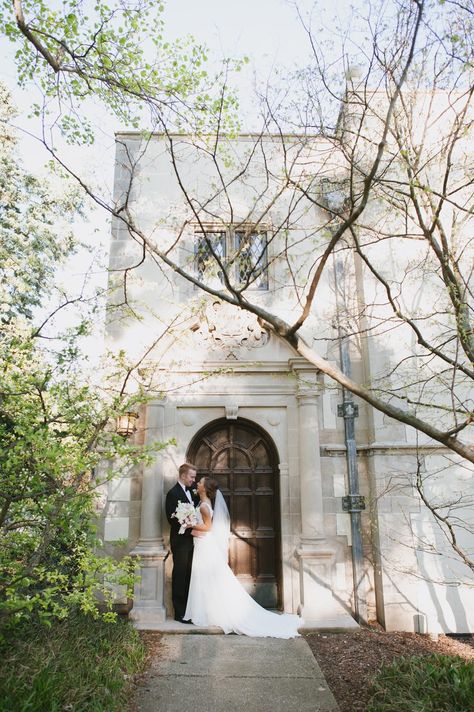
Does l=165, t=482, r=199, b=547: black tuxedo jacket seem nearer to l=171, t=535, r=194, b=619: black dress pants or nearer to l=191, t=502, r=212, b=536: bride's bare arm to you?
l=171, t=535, r=194, b=619: black dress pants

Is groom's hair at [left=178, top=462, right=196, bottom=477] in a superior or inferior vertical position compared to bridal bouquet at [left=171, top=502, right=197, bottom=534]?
superior

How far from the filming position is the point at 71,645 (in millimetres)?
4402

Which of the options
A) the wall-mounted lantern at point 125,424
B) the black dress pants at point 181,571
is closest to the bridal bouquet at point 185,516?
the black dress pants at point 181,571

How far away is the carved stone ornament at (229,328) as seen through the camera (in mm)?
7223

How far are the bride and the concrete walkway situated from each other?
0.86 feet

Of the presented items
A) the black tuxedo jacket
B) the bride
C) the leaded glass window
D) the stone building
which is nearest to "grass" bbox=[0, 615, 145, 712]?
the bride

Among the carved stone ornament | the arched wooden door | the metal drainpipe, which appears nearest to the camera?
the metal drainpipe

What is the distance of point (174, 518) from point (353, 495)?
7.73ft

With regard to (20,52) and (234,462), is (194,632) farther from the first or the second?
(20,52)

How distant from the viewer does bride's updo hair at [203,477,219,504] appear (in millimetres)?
6484

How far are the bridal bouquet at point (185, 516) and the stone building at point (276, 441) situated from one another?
0.39m

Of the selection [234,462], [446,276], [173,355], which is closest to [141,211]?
[173,355]

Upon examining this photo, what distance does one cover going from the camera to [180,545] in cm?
636

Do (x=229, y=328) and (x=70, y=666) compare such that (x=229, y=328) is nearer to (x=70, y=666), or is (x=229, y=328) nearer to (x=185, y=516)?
(x=185, y=516)
